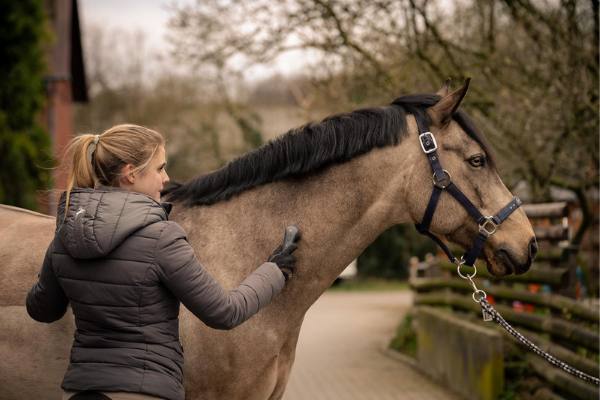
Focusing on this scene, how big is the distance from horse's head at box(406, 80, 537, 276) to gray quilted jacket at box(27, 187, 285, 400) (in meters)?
1.13

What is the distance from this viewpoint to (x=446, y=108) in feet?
8.88

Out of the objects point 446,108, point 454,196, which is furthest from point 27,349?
point 446,108

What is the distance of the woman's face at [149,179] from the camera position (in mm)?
2113

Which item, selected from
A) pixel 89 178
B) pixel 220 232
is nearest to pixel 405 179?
pixel 220 232

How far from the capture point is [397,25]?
8.20m

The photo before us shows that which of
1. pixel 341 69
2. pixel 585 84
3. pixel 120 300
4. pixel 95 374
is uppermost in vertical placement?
pixel 341 69

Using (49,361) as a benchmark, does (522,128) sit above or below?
above

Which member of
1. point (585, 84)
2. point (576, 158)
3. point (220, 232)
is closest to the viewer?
point (220, 232)

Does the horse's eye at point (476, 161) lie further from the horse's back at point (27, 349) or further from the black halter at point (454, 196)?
the horse's back at point (27, 349)

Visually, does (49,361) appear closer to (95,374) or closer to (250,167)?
(95,374)

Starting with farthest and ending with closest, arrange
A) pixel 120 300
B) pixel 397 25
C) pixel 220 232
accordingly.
Result: pixel 397 25
pixel 220 232
pixel 120 300

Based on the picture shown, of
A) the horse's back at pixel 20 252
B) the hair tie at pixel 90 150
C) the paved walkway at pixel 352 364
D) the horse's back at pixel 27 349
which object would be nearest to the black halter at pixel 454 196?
the hair tie at pixel 90 150

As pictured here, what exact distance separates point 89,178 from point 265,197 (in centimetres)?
92

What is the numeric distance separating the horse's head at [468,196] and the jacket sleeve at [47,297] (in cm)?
155
